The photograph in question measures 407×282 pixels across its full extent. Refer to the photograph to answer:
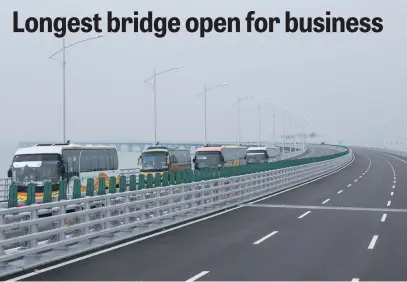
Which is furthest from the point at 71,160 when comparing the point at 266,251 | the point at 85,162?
the point at 266,251

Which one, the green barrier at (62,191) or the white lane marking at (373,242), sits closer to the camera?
the green barrier at (62,191)

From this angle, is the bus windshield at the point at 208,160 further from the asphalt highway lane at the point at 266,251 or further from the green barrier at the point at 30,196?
the green barrier at the point at 30,196

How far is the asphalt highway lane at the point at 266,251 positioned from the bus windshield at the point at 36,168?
783cm

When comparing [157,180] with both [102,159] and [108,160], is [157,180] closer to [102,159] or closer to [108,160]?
[102,159]

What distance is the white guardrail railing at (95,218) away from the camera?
1195cm

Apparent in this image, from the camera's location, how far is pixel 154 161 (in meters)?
38.5

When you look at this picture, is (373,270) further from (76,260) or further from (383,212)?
(383,212)

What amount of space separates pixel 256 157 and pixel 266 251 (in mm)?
48583

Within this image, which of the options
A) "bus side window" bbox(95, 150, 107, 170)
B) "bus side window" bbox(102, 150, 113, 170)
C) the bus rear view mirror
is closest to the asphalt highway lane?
the bus rear view mirror

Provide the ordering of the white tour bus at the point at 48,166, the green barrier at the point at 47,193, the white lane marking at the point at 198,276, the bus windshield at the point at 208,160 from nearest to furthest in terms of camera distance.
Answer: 1. the white lane marking at the point at 198,276
2. the green barrier at the point at 47,193
3. the white tour bus at the point at 48,166
4. the bus windshield at the point at 208,160

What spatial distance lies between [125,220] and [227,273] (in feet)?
18.8

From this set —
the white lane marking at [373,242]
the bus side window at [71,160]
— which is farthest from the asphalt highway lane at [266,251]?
the bus side window at [71,160]

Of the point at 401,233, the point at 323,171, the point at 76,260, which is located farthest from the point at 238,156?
the point at 76,260

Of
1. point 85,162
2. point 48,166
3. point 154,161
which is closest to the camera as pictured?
point 48,166
